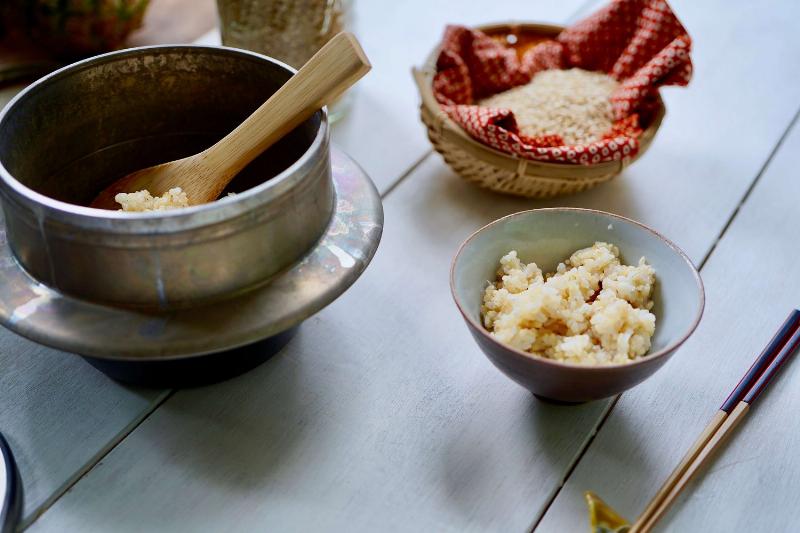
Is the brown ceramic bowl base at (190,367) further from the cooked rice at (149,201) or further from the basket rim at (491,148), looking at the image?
the basket rim at (491,148)

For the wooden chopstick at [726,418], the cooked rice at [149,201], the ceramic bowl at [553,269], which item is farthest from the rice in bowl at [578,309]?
the cooked rice at [149,201]

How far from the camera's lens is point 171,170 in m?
0.80

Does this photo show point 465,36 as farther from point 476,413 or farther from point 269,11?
point 476,413

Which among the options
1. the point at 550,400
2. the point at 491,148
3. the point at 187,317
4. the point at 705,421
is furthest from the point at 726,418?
the point at 187,317

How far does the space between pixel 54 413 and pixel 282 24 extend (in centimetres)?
61

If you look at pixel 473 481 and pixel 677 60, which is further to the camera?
pixel 677 60

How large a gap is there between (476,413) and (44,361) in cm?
45

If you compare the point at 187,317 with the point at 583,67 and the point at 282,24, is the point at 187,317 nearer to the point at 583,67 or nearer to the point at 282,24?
the point at 282,24

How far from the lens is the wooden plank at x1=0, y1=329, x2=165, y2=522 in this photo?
704mm

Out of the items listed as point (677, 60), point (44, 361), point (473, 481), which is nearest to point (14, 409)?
point (44, 361)

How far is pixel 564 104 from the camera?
1.04 m

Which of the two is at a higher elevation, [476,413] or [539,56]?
[539,56]

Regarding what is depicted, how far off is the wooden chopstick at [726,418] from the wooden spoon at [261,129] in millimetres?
456

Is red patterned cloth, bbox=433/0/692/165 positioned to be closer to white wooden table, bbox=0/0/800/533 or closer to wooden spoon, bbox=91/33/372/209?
white wooden table, bbox=0/0/800/533
